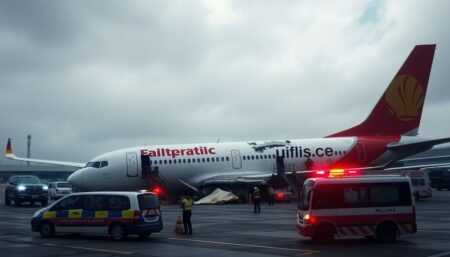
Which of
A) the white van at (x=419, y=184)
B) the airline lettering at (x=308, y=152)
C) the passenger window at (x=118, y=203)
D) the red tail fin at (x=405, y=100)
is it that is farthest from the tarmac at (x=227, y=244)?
the red tail fin at (x=405, y=100)

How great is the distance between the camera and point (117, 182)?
5094 cm

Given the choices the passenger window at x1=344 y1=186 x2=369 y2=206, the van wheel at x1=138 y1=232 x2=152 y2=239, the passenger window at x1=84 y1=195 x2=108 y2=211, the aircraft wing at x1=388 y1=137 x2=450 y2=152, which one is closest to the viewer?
the passenger window at x1=344 y1=186 x2=369 y2=206

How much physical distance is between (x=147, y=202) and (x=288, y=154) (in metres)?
30.9

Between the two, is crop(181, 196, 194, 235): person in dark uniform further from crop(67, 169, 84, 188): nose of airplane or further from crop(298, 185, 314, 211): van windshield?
crop(67, 169, 84, 188): nose of airplane

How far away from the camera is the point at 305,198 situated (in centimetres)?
2191

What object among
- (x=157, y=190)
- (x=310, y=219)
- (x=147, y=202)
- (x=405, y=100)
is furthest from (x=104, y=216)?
(x=405, y=100)

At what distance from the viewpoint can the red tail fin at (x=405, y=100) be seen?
175 ft

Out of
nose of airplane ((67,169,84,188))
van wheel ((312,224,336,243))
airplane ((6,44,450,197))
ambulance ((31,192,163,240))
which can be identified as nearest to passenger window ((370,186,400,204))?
van wheel ((312,224,336,243))

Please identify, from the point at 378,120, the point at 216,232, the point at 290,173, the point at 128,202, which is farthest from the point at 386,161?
the point at 128,202

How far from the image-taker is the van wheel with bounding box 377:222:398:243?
2147cm

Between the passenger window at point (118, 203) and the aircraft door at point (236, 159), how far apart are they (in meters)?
30.0

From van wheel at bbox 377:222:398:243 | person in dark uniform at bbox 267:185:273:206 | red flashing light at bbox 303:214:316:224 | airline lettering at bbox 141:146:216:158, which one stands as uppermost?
airline lettering at bbox 141:146:216:158

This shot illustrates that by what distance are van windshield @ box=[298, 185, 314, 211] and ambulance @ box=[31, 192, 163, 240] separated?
17.7 ft

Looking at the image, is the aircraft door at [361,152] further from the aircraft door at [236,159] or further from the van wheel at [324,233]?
the van wheel at [324,233]
